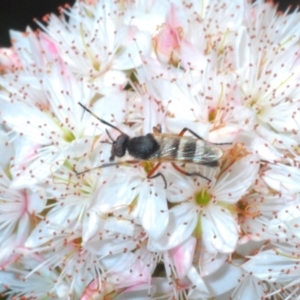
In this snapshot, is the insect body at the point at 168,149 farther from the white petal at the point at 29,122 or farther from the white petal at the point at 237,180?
the white petal at the point at 29,122

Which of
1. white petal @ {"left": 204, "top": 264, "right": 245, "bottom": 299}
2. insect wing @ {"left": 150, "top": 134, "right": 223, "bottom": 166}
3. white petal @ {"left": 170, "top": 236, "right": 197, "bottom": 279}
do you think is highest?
insect wing @ {"left": 150, "top": 134, "right": 223, "bottom": 166}

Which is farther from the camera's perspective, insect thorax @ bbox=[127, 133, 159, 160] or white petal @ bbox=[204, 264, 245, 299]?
white petal @ bbox=[204, 264, 245, 299]

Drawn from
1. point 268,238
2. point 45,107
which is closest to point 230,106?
point 268,238

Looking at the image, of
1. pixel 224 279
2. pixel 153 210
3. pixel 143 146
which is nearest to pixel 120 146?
pixel 143 146

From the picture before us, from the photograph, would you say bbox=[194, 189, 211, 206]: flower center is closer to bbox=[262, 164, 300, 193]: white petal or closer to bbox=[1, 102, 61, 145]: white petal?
bbox=[262, 164, 300, 193]: white petal

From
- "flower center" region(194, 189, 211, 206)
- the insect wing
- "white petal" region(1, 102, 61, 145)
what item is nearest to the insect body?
the insect wing

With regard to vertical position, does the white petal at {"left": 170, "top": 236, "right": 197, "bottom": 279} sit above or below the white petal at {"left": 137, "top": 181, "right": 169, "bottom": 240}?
below

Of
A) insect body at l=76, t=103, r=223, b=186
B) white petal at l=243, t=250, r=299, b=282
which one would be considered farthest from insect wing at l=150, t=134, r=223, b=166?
white petal at l=243, t=250, r=299, b=282
